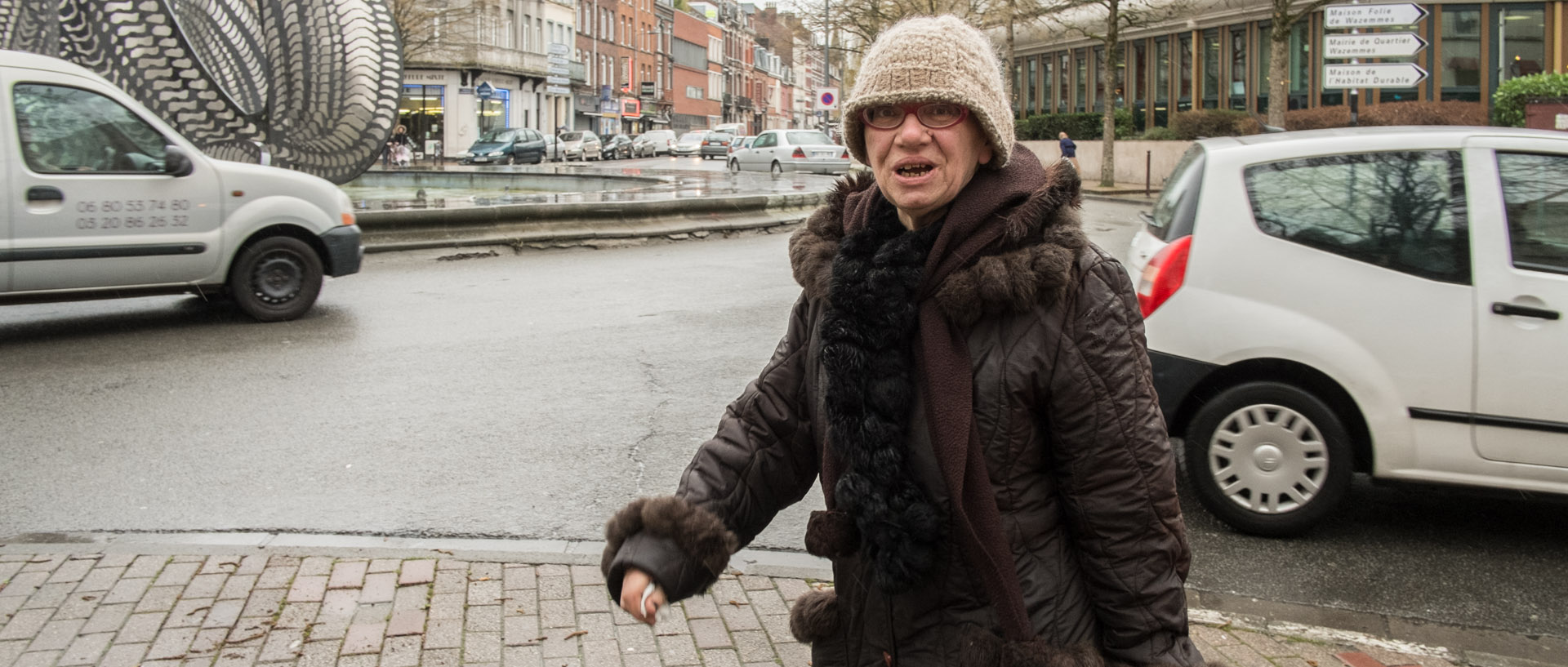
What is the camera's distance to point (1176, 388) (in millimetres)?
5281

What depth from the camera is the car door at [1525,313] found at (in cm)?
484

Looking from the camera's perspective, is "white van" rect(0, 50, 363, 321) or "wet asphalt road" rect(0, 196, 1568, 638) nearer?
"wet asphalt road" rect(0, 196, 1568, 638)

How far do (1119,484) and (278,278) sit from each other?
9.29m

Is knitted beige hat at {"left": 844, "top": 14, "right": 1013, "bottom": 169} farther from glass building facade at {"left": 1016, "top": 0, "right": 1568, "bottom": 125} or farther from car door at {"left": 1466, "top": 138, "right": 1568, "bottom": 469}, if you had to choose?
glass building facade at {"left": 1016, "top": 0, "right": 1568, "bottom": 125}

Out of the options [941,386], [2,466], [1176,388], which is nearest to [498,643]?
[941,386]

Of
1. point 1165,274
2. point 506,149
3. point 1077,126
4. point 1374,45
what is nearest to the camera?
point 1165,274

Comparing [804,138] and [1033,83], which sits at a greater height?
[1033,83]

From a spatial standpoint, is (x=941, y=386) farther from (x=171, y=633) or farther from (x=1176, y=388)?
(x=1176, y=388)

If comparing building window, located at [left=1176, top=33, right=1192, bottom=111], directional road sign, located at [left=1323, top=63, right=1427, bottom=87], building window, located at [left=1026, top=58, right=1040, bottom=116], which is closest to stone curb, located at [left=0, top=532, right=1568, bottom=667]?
directional road sign, located at [left=1323, top=63, right=1427, bottom=87]

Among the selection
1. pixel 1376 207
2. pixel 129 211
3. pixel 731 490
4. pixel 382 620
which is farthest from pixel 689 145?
pixel 731 490

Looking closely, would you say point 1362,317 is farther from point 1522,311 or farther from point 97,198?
point 97,198

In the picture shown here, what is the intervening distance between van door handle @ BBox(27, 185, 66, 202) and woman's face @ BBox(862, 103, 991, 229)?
8.44 m

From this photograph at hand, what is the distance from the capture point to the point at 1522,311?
4.86 meters

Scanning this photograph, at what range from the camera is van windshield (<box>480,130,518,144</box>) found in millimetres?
51719
